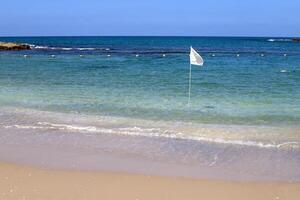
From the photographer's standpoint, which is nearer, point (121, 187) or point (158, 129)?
point (121, 187)

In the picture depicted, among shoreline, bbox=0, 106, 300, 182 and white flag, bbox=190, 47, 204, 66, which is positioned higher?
white flag, bbox=190, 47, 204, 66

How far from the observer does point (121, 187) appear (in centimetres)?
752

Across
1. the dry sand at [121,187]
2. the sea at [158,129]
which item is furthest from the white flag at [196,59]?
the dry sand at [121,187]

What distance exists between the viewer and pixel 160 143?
36.7ft

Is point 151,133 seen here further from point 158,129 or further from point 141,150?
point 141,150

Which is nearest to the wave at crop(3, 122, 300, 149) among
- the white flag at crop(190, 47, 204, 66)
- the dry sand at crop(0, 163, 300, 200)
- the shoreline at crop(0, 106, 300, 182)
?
the shoreline at crop(0, 106, 300, 182)

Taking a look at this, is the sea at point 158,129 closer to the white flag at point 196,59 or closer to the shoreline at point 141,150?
the shoreline at point 141,150

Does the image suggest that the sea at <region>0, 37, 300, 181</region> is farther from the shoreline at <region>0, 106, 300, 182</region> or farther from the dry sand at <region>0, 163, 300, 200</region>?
the dry sand at <region>0, 163, 300, 200</region>

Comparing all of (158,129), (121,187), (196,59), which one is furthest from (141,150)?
(196,59)

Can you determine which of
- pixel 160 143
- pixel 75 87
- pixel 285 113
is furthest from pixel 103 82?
pixel 160 143

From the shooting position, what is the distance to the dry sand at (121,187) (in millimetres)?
7078

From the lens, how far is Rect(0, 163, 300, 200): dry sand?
279 inches

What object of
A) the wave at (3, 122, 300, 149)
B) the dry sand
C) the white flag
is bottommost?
the dry sand

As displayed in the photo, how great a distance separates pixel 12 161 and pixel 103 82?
672 inches
